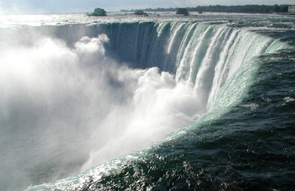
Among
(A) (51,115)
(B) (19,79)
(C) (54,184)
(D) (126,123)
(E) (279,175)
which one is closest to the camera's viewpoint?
(E) (279,175)

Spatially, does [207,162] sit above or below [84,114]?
above

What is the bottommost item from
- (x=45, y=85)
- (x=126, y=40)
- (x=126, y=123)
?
(x=126, y=123)

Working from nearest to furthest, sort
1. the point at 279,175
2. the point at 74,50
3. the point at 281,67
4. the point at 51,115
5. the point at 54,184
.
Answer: the point at 279,175, the point at 54,184, the point at 281,67, the point at 51,115, the point at 74,50

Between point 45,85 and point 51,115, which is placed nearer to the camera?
point 51,115

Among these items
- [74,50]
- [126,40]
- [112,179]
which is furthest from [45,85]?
[112,179]

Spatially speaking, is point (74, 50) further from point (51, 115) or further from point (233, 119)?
point (233, 119)

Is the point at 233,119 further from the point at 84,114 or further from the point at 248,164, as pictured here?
the point at 84,114
